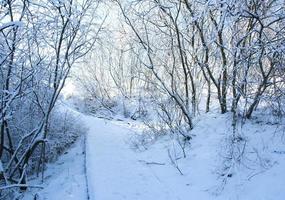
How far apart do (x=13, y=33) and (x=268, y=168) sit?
816cm

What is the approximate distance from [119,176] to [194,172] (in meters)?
2.21

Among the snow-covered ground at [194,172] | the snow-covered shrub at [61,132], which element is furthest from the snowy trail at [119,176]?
the snow-covered shrub at [61,132]

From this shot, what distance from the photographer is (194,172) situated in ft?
35.6

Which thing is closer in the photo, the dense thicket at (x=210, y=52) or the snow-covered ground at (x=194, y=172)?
the snow-covered ground at (x=194, y=172)

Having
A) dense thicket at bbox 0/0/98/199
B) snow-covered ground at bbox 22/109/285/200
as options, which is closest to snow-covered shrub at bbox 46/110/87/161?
dense thicket at bbox 0/0/98/199

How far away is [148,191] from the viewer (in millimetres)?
10016

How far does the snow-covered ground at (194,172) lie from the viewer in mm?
8836

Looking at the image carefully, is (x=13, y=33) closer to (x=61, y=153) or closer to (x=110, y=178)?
(x=110, y=178)

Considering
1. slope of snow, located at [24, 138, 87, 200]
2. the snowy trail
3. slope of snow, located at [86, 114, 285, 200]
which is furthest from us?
slope of snow, located at [24, 138, 87, 200]

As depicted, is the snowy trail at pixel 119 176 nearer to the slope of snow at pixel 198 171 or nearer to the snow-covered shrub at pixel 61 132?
the slope of snow at pixel 198 171

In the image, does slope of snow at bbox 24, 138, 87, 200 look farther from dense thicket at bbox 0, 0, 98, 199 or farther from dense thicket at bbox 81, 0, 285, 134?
dense thicket at bbox 81, 0, 285, 134

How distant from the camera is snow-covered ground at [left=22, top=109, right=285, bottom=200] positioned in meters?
8.84

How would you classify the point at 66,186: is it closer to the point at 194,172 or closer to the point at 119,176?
the point at 119,176

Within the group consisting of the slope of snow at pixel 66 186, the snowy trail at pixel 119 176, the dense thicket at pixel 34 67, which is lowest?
the slope of snow at pixel 66 186
